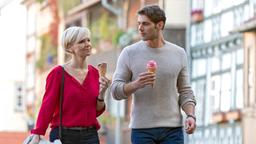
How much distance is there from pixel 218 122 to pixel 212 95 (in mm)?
888

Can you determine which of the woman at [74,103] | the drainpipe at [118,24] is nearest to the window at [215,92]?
the drainpipe at [118,24]

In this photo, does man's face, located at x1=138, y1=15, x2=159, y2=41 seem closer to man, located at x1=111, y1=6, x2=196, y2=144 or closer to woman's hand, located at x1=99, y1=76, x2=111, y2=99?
man, located at x1=111, y1=6, x2=196, y2=144

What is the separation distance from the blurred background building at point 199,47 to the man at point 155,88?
5.94m

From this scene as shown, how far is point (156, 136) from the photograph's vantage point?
7238 millimetres

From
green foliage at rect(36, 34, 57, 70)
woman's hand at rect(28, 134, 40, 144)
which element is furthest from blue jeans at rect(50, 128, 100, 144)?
green foliage at rect(36, 34, 57, 70)

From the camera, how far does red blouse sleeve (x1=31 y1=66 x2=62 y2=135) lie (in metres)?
7.39

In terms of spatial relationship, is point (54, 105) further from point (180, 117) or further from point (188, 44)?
point (188, 44)

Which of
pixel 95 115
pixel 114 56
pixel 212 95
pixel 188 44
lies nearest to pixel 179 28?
pixel 188 44

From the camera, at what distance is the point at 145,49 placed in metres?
7.38

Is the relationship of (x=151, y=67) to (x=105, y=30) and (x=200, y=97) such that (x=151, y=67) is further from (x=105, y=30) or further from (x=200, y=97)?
(x=105, y=30)

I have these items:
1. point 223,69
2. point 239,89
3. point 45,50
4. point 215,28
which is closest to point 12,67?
point 45,50

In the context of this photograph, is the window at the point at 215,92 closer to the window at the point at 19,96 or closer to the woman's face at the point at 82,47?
the woman's face at the point at 82,47

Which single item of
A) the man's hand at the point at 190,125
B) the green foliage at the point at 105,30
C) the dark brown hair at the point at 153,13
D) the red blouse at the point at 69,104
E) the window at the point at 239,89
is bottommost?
the man's hand at the point at 190,125

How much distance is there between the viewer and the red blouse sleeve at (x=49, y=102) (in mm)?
7391
